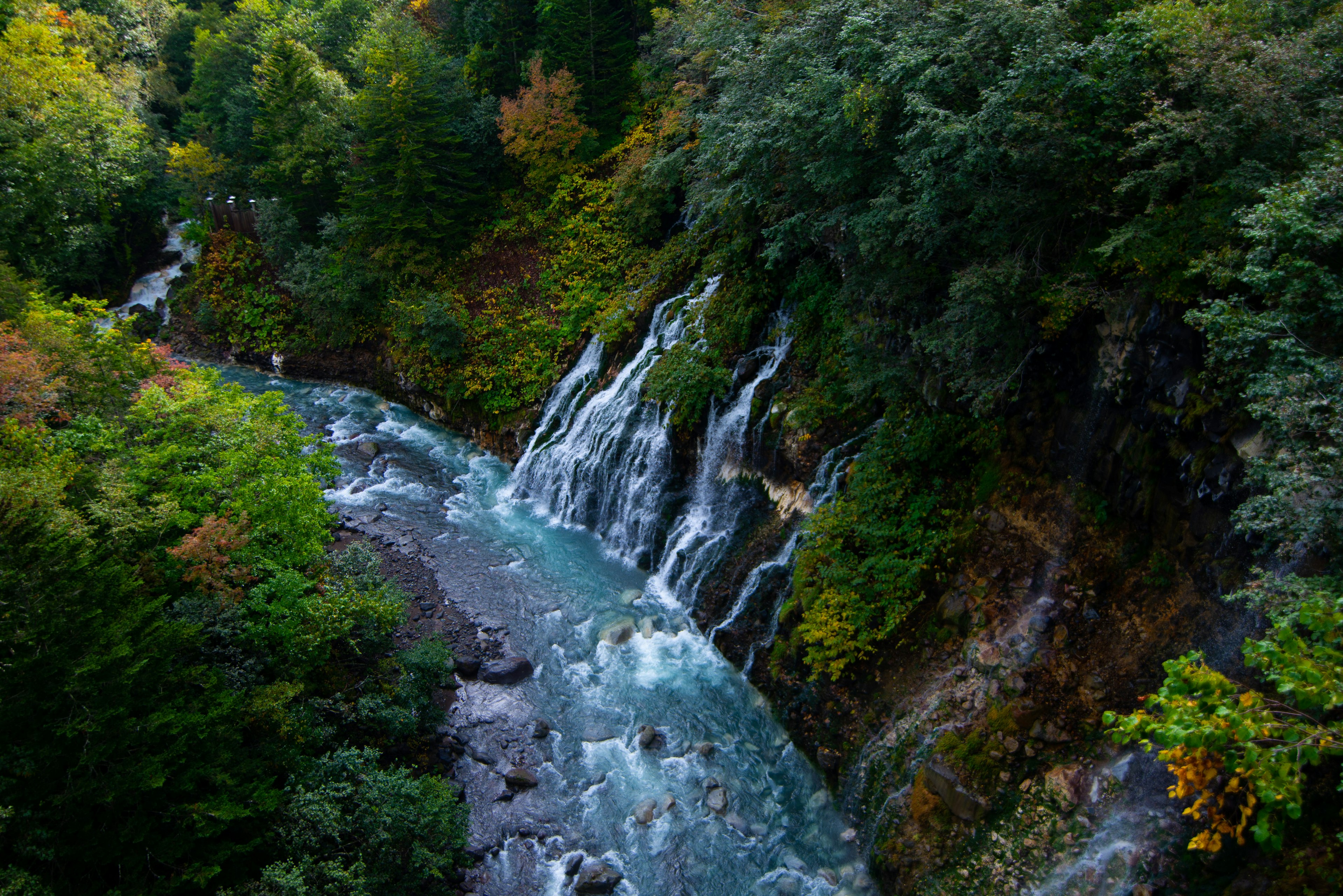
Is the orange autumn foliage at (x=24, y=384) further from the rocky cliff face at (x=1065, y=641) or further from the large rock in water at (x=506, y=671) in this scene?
the rocky cliff face at (x=1065, y=641)

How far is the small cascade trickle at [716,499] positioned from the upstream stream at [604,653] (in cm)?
5

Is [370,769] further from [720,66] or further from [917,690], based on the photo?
[720,66]

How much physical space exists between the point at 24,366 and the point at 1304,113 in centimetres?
1879

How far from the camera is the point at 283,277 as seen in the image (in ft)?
96.0

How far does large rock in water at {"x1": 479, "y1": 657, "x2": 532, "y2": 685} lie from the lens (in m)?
14.0

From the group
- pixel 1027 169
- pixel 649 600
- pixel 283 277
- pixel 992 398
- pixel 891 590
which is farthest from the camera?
pixel 283 277

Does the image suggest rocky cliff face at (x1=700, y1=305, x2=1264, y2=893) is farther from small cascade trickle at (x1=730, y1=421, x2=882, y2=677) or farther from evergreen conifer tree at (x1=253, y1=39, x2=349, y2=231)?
evergreen conifer tree at (x1=253, y1=39, x2=349, y2=231)

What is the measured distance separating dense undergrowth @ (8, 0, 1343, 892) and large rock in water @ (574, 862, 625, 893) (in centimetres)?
235

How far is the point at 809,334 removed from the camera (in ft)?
50.8

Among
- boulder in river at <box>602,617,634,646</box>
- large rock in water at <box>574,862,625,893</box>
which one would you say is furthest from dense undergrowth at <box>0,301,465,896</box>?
boulder in river at <box>602,617,634,646</box>

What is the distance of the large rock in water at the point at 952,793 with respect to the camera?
922 centimetres

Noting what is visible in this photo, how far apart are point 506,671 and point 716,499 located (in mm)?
5891

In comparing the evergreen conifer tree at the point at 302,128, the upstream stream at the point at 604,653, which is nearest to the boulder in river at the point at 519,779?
the upstream stream at the point at 604,653

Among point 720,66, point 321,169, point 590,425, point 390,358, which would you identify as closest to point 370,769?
point 590,425
